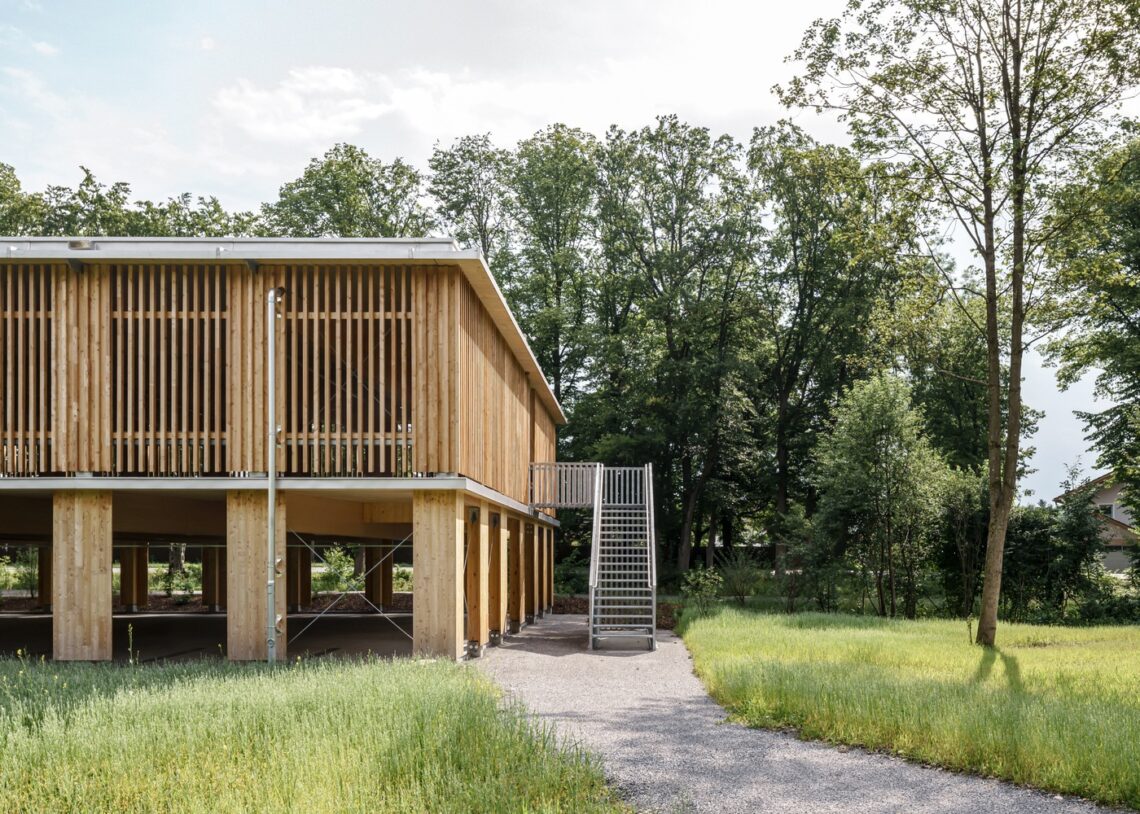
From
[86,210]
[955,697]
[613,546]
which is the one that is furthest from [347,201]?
[955,697]

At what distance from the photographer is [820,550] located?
27.6 metres

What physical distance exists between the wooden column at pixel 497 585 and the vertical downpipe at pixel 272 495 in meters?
5.18

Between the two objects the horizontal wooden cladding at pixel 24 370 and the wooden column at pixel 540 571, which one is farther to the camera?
the wooden column at pixel 540 571

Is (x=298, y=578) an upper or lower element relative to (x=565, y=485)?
lower

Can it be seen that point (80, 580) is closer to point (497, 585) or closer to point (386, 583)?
point (497, 585)

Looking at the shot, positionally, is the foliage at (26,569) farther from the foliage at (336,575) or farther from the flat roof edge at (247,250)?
the flat roof edge at (247,250)

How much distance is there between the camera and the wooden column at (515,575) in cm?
2419

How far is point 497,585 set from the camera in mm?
20500

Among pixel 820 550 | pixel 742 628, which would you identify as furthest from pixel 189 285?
pixel 820 550

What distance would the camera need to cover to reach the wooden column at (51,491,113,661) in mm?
16078

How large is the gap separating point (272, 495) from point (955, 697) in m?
10.00

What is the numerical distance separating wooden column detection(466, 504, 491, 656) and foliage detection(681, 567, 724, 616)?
9011 mm

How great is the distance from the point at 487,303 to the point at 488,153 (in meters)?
27.1

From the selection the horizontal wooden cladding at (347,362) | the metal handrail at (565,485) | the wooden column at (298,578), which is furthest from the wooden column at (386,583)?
the horizontal wooden cladding at (347,362)
